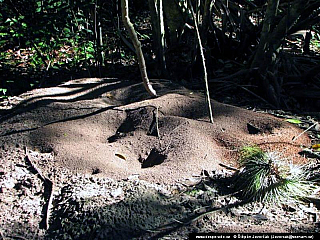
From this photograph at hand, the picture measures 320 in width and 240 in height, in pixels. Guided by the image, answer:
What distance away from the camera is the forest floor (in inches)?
90.3

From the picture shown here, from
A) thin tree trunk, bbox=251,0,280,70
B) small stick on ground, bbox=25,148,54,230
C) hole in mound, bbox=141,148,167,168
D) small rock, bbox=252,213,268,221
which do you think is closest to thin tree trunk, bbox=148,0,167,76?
thin tree trunk, bbox=251,0,280,70

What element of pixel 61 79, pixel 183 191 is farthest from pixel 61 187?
pixel 61 79

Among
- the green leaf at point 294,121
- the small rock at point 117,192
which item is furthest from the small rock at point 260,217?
the green leaf at point 294,121

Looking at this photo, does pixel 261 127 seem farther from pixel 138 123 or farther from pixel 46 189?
pixel 46 189

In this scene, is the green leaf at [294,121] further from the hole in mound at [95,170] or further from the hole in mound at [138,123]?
the hole in mound at [95,170]

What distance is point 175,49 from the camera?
544cm

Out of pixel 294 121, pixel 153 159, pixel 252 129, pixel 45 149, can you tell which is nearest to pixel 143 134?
pixel 153 159

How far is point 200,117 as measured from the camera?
3.55 metres

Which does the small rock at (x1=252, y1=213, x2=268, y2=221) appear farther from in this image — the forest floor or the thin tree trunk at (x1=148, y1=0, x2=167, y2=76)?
the thin tree trunk at (x1=148, y1=0, x2=167, y2=76)

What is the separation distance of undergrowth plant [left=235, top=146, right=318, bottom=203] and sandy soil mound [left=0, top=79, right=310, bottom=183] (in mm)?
374

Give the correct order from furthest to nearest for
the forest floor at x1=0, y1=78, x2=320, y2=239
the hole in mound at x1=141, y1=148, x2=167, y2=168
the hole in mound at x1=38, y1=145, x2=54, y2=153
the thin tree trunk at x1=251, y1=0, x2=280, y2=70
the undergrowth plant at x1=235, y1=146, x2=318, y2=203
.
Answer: the thin tree trunk at x1=251, y1=0, x2=280, y2=70
the hole in mound at x1=38, y1=145, x2=54, y2=153
the hole in mound at x1=141, y1=148, x2=167, y2=168
the undergrowth plant at x1=235, y1=146, x2=318, y2=203
the forest floor at x1=0, y1=78, x2=320, y2=239

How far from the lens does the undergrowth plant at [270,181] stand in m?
2.43

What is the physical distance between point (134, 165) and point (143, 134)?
40 cm

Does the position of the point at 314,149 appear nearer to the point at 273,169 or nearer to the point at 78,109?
the point at 273,169
